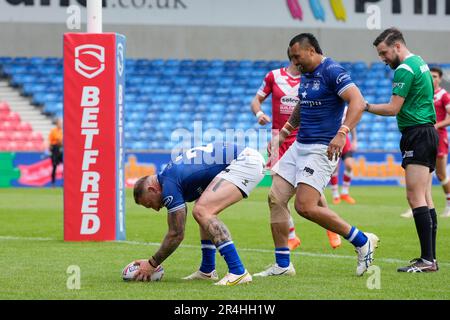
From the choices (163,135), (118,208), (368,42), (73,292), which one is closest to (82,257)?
(118,208)

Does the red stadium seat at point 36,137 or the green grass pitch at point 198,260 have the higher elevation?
the red stadium seat at point 36,137

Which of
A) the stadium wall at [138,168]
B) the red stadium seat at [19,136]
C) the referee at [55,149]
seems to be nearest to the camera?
the referee at [55,149]

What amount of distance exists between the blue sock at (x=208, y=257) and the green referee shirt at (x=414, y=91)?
84.2 inches

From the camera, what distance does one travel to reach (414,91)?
9359 millimetres

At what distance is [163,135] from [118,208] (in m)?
19.4

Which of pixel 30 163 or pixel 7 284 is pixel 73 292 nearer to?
pixel 7 284

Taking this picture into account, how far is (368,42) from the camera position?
114 ft

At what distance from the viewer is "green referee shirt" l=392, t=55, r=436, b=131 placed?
9211 mm

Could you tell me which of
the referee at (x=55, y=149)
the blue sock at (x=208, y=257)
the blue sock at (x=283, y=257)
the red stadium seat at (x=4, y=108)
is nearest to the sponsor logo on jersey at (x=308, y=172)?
the blue sock at (x=283, y=257)

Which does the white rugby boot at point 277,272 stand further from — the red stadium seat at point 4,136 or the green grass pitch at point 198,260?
the red stadium seat at point 4,136

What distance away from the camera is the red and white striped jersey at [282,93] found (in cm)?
1170

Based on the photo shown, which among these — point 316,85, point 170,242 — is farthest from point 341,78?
point 170,242

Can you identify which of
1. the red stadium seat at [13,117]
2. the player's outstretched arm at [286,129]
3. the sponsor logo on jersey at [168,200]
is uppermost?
the red stadium seat at [13,117]

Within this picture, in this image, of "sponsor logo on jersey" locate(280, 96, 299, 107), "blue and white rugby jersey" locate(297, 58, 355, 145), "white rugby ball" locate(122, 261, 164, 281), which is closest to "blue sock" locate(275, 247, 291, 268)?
"blue and white rugby jersey" locate(297, 58, 355, 145)
